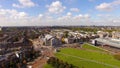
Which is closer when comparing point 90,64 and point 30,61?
point 90,64

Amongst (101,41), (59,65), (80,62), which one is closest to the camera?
(59,65)

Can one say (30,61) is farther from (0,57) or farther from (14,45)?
(14,45)

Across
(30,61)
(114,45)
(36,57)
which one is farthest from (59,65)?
(114,45)

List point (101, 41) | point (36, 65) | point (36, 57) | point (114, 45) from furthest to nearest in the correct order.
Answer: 1. point (101, 41)
2. point (114, 45)
3. point (36, 57)
4. point (36, 65)

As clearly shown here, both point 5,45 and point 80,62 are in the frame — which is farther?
point 5,45

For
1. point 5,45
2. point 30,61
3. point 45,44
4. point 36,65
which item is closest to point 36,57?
point 30,61

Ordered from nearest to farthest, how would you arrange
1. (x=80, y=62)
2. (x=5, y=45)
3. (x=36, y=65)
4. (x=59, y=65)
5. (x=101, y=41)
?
1. (x=59, y=65)
2. (x=36, y=65)
3. (x=80, y=62)
4. (x=5, y=45)
5. (x=101, y=41)

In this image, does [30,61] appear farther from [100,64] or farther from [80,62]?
[100,64]

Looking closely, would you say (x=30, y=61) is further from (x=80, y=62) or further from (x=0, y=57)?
(x=80, y=62)

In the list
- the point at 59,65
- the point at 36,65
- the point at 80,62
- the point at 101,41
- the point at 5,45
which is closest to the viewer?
the point at 59,65
